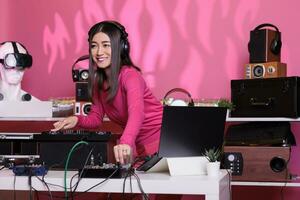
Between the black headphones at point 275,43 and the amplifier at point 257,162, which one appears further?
the black headphones at point 275,43

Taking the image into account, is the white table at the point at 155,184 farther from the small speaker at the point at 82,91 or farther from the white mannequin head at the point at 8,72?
the white mannequin head at the point at 8,72

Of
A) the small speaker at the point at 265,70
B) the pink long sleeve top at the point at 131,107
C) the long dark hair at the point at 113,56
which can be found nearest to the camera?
the pink long sleeve top at the point at 131,107

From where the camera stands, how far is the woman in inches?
78.7

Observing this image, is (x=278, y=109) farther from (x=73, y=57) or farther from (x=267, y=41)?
(x=73, y=57)

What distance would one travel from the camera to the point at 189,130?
1667mm

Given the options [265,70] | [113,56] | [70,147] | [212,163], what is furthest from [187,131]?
[265,70]

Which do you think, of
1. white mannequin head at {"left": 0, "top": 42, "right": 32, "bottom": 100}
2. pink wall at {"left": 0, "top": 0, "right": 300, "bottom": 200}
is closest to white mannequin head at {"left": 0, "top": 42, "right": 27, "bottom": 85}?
white mannequin head at {"left": 0, "top": 42, "right": 32, "bottom": 100}

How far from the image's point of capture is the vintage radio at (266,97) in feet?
8.80

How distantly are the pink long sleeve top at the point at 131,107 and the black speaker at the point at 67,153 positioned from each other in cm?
17

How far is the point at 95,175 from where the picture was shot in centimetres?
157

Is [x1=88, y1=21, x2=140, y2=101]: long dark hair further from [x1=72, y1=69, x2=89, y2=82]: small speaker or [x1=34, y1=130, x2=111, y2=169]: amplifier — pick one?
[x1=72, y1=69, x2=89, y2=82]: small speaker

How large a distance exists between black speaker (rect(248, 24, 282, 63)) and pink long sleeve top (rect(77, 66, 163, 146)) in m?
0.91

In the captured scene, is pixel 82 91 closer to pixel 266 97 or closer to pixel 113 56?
pixel 113 56

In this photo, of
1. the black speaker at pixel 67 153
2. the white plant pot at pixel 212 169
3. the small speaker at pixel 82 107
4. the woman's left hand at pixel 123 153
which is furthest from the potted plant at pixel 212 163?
the small speaker at pixel 82 107
